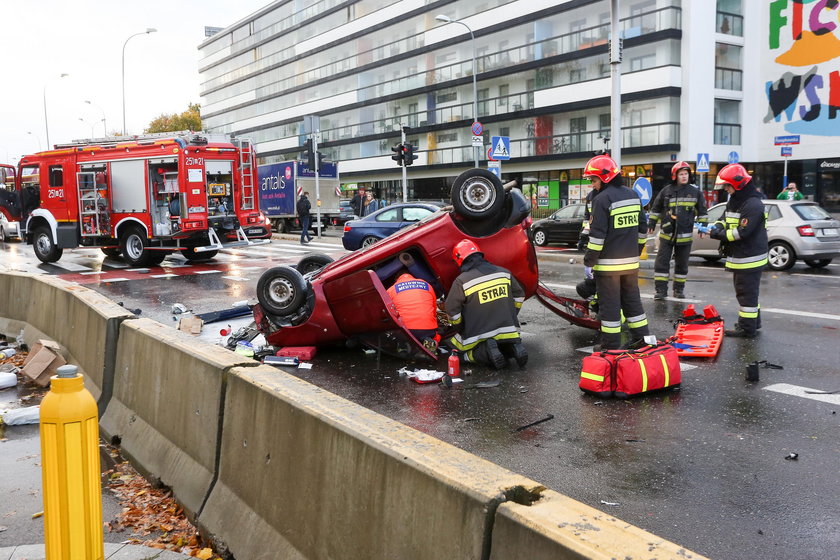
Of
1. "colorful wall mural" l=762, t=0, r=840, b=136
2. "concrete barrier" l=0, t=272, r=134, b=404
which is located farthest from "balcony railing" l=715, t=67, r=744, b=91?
"concrete barrier" l=0, t=272, r=134, b=404

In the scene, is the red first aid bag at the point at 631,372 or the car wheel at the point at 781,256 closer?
the red first aid bag at the point at 631,372

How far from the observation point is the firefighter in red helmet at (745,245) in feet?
25.8

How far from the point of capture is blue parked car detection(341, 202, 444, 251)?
18.2 metres

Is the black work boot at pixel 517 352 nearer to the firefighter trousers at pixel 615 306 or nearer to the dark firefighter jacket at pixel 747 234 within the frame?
the firefighter trousers at pixel 615 306

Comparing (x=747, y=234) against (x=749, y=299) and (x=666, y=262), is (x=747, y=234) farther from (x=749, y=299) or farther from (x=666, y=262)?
(x=666, y=262)

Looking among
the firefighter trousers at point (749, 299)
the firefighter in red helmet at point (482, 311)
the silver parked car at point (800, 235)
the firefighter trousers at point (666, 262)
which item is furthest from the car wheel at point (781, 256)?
the firefighter in red helmet at point (482, 311)

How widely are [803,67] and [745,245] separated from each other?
29.5 metres

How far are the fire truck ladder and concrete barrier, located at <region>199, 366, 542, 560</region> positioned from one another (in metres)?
15.2

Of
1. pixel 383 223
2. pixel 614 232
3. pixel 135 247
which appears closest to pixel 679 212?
pixel 614 232

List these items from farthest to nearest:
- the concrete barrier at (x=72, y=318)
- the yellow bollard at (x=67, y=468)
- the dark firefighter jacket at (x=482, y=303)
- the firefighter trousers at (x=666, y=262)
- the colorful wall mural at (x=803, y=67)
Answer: the colorful wall mural at (x=803, y=67) → the firefighter trousers at (x=666, y=262) → the dark firefighter jacket at (x=482, y=303) → the concrete barrier at (x=72, y=318) → the yellow bollard at (x=67, y=468)

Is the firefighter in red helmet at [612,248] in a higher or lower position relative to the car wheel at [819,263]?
higher

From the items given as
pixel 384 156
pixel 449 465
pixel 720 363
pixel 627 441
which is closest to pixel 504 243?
pixel 720 363

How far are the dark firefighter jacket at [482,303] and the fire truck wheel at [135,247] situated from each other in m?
12.7

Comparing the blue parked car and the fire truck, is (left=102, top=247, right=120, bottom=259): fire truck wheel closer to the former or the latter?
the fire truck
